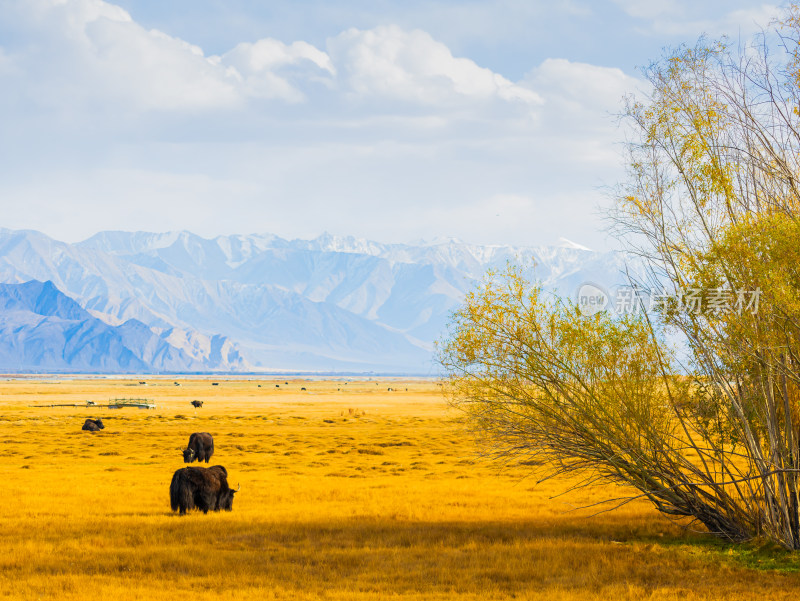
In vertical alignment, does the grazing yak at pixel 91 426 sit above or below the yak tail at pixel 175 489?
below

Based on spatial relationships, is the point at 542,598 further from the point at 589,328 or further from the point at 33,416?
the point at 33,416

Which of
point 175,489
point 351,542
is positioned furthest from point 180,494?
point 351,542

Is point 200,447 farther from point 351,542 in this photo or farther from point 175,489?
point 351,542

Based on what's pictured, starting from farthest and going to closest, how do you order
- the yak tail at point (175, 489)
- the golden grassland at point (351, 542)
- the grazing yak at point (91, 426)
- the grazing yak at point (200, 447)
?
the grazing yak at point (91, 426)
the grazing yak at point (200, 447)
the yak tail at point (175, 489)
the golden grassland at point (351, 542)

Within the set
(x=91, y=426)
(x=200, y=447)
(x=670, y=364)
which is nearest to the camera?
(x=670, y=364)

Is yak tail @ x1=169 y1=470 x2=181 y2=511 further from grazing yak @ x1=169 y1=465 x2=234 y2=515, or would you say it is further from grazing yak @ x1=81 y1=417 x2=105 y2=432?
grazing yak @ x1=81 y1=417 x2=105 y2=432

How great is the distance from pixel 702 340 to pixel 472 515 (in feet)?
35.9

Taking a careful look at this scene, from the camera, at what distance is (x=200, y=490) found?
88.5 feet

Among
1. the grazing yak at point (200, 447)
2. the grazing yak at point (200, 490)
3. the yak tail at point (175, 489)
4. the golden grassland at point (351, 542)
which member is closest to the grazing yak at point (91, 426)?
the golden grassland at point (351, 542)

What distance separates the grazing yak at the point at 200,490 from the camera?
26.7m

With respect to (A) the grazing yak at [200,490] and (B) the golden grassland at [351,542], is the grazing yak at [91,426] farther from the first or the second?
(A) the grazing yak at [200,490]

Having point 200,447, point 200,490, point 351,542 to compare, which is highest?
point 200,490

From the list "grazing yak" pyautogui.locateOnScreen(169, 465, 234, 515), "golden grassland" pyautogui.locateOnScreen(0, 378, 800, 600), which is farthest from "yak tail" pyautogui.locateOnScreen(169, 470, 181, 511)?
"golden grassland" pyautogui.locateOnScreen(0, 378, 800, 600)

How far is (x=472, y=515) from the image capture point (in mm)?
27328
